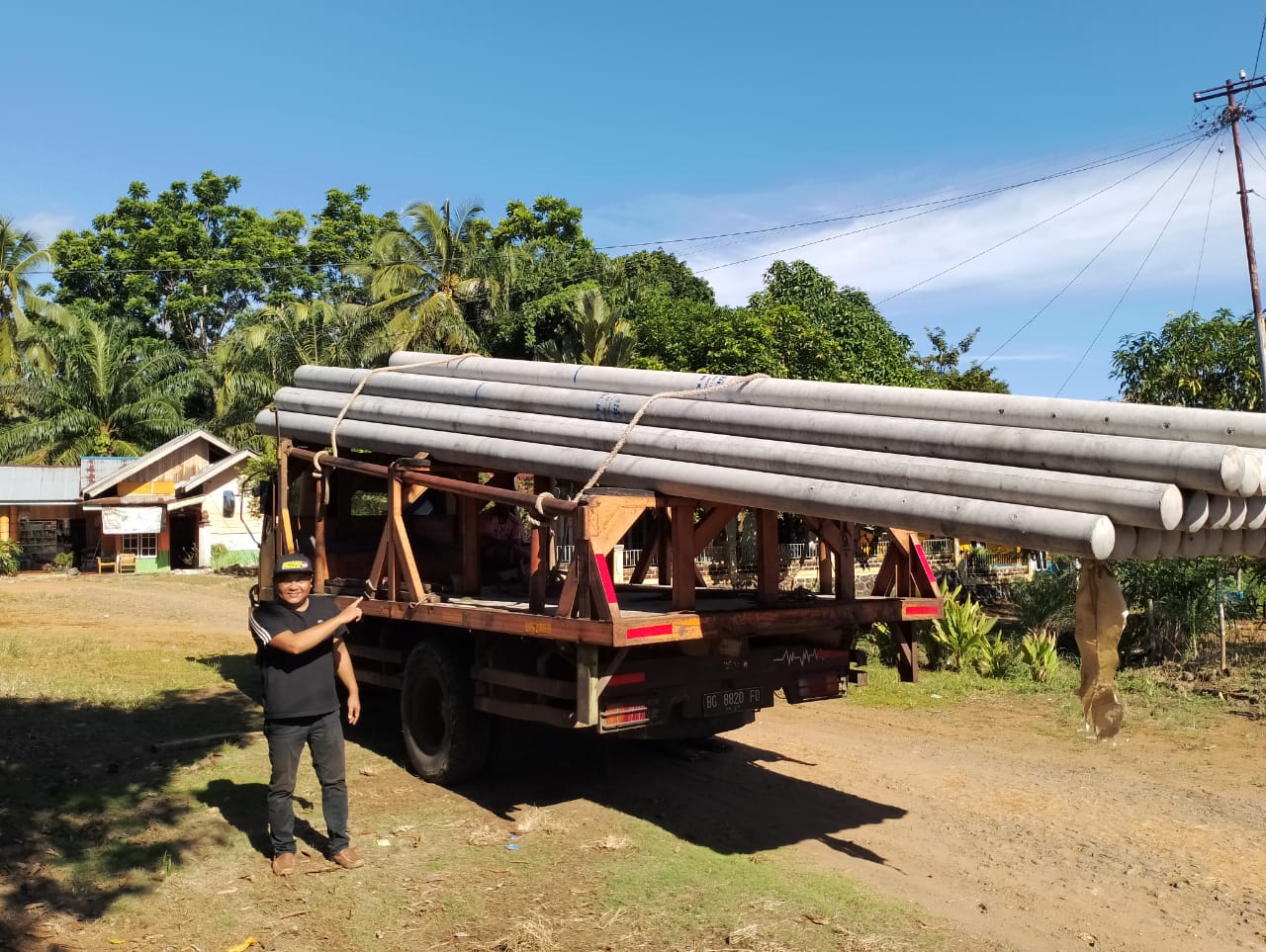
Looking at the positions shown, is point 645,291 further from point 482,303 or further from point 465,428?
point 465,428

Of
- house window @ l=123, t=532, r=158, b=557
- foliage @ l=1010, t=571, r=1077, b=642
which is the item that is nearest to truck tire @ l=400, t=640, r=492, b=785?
foliage @ l=1010, t=571, r=1077, b=642

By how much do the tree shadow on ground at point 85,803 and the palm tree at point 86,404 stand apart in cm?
2834

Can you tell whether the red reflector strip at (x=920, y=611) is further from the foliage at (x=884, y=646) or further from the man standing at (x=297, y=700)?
the foliage at (x=884, y=646)

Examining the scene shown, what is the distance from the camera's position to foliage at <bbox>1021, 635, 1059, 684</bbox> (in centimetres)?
1196

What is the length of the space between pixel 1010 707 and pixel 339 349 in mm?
20496

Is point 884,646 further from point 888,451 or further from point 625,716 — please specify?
point 888,451

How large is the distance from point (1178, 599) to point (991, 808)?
7.32 metres

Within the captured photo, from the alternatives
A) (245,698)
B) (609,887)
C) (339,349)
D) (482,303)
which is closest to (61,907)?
(609,887)

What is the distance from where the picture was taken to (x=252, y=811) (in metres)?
6.26

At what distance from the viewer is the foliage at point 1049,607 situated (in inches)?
551

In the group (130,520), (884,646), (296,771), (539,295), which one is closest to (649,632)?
(296,771)

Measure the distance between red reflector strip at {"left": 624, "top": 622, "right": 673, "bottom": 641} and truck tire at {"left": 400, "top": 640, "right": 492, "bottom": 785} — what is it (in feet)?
6.76

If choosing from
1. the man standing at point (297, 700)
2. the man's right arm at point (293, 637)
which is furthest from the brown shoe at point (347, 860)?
the man's right arm at point (293, 637)

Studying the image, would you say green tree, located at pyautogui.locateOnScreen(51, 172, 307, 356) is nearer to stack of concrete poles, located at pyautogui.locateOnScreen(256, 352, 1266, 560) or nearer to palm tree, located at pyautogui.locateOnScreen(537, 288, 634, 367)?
palm tree, located at pyautogui.locateOnScreen(537, 288, 634, 367)
